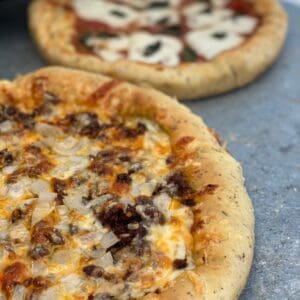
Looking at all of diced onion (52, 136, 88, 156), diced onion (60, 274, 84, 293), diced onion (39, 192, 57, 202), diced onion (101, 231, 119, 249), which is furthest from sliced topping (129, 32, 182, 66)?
diced onion (60, 274, 84, 293)

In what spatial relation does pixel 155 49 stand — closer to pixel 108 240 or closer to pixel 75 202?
pixel 75 202

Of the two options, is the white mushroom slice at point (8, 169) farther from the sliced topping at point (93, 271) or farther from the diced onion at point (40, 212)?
the sliced topping at point (93, 271)

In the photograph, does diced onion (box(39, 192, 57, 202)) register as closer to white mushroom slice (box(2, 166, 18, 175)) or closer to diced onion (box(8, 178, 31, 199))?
diced onion (box(8, 178, 31, 199))

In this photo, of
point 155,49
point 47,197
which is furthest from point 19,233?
point 155,49

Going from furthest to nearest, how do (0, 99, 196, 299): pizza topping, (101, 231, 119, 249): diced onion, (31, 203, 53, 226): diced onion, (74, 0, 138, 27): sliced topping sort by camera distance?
(74, 0, 138, 27): sliced topping
(31, 203, 53, 226): diced onion
(101, 231, 119, 249): diced onion
(0, 99, 196, 299): pizza topping

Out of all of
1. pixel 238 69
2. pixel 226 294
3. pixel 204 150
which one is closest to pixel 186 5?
pixel 238 69

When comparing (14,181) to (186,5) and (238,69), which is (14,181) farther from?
(186,5)
